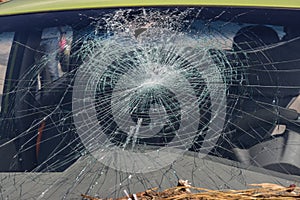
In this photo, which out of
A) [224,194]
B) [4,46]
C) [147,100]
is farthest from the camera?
[4,46]

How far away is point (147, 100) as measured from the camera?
2199 mm

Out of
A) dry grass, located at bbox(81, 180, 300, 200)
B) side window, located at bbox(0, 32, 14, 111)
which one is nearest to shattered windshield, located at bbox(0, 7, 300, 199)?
side window, located at bbox(0, 32, 14, 111)

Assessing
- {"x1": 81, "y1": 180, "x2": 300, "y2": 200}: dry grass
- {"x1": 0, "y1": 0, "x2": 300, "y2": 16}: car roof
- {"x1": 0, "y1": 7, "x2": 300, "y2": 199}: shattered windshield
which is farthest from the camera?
{"x1": 0, "y1": 0, "x2": 300, "y2": 16}: car roof

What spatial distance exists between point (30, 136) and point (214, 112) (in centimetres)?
79

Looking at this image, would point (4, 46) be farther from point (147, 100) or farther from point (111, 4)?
point (147, 100)

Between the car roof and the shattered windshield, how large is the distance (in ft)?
0.13

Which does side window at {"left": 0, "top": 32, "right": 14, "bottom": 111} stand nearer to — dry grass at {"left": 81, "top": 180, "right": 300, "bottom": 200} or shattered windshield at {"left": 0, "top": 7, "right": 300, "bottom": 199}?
shattered windshield at {"left": 0, "top": 7, "right": 300, "bottom": 199}

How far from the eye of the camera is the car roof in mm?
2357

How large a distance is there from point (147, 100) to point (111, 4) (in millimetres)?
617

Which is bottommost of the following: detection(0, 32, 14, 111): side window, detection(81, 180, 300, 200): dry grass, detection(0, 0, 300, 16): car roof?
detection(81, 180, 300, 200): dry grass

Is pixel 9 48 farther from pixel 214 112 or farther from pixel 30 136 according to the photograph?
pixel 214 112

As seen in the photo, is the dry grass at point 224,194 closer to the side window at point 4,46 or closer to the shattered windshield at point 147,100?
the shattered windshield at point 147,100

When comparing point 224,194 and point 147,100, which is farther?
point 147,100

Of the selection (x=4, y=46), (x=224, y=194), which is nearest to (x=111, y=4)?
(x=4, y=46)
